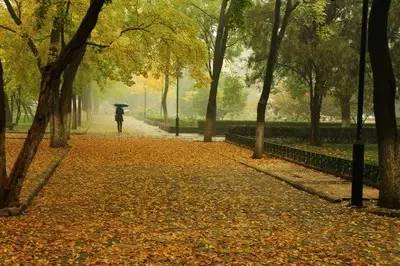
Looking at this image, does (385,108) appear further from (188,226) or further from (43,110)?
(43,110)

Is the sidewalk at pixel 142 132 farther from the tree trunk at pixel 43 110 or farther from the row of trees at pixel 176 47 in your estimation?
the tree trunk at pixel 43 110

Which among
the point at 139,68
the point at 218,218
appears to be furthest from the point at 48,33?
the point at 218,218

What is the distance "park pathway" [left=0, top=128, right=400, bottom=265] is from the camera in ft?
26.0

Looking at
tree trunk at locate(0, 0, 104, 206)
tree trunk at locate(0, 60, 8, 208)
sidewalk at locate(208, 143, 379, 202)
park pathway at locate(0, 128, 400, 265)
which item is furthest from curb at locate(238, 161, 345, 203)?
tree trunk at locate(0, 60, 8, 208)

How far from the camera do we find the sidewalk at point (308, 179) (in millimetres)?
13591

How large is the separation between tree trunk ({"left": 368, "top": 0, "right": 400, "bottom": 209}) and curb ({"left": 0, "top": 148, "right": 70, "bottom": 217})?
7926mm

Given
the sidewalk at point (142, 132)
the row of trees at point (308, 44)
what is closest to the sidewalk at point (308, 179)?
the row of trees at point (308, 44)

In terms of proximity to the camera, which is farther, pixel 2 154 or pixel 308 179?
pixel 308 179

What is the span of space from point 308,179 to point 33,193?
849cm

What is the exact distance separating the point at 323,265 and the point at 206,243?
6.69ft

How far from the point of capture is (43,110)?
10.7m

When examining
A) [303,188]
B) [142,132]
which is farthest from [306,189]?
[142,132]

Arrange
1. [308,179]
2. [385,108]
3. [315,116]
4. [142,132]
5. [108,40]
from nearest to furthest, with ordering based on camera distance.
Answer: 1. [385,108]
2. [308,179]
3. [108,40]
4. [315,116]
5. [142,132]

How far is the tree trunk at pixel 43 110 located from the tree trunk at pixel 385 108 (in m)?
6.17
